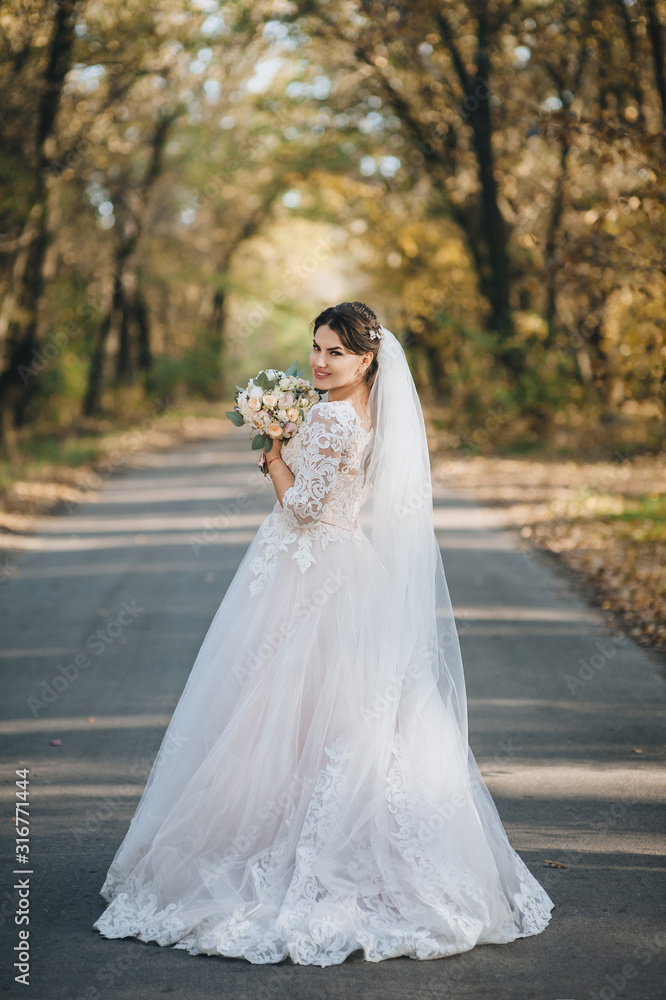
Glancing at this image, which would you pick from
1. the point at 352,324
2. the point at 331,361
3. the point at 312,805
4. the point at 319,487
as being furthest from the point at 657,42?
the point at 312,805

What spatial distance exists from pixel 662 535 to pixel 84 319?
16.2 m

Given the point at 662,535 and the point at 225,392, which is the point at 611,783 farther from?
the point at 225,392

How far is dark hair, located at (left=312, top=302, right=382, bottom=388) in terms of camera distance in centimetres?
393

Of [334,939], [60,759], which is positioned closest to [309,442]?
[334,939]

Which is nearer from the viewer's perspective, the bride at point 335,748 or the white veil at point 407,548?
the bride at point 335,748

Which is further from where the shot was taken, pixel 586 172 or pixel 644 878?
pixel 586 172

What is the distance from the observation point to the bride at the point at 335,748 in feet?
11.5

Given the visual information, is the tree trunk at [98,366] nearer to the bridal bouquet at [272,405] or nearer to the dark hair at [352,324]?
the bridal bouquet at [272,405]

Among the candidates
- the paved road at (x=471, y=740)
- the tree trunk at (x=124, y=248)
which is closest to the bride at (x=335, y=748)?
the paved road at (x=471, y=740)

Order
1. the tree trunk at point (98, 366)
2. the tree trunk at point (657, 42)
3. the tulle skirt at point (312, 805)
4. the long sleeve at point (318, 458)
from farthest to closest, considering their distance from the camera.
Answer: the tree trunk at point (98, 366)
the tree trunk at point (657, 42)
the long sleeve at point (318, 458)
the tulle skirt at point (312, 805)

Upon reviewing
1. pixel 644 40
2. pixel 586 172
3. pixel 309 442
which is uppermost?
pixel 644 40

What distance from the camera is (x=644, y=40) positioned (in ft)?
46.7

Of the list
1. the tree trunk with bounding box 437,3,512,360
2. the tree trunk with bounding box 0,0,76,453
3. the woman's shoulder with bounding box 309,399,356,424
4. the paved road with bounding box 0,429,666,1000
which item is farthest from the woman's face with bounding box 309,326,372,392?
the tree trunk with bounding box 437,3,512,360

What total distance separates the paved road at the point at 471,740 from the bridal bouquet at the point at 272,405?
1.97m
